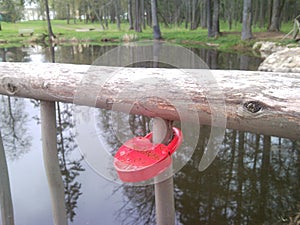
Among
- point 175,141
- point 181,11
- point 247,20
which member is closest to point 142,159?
point 175,141

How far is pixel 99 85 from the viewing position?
133 centimetres

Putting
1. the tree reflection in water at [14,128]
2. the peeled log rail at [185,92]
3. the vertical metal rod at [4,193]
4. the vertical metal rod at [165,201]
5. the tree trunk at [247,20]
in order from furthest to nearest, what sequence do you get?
the tree trunk at [247,20] < the tree reflection in water at [14,128] < the vertical metal rod at [4,193] < the vertical metal rod at [165,201] < the peeled log rail at [185,92]

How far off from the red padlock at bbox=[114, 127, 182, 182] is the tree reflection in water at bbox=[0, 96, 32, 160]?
3.39m

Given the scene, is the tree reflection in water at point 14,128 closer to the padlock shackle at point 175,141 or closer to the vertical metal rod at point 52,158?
the vertical metal rod at point 52,158

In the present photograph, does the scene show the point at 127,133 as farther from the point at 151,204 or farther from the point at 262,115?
the point at 151,204

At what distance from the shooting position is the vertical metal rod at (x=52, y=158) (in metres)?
1.76

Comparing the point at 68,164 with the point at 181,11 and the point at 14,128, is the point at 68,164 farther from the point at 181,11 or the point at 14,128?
the point at 181,11

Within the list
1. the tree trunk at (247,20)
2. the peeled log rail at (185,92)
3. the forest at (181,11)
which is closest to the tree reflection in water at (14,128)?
the peeled log rail at (185,92)

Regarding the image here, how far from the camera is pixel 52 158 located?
6.19 feet

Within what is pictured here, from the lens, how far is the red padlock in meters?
1.15

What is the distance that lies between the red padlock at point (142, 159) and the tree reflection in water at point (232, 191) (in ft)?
3.56

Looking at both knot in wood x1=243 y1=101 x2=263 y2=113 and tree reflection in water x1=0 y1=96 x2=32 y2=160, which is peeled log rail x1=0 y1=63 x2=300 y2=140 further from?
tree reflection in water x1=0 y1=96 x2=32 y2=160

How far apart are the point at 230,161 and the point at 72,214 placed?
1.91 metres

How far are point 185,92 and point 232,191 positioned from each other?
241cm
